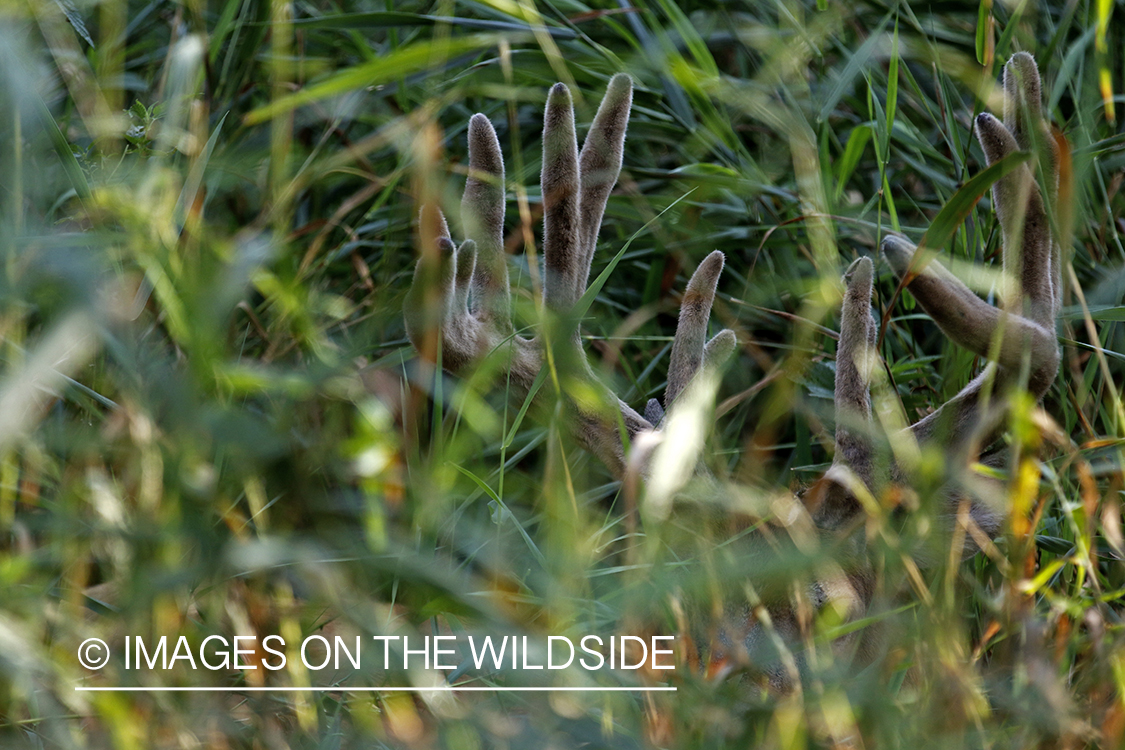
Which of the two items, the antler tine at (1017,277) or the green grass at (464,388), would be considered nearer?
the green grass at (464,388)

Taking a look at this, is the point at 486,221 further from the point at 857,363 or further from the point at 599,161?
the point at 857,363

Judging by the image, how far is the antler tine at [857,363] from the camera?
89 centimetres

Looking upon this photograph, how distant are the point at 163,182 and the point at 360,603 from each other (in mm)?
667

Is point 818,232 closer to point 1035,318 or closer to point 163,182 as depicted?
point 1035,318

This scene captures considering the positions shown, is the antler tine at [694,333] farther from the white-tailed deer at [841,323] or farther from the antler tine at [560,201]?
the antler tine at [560,201]

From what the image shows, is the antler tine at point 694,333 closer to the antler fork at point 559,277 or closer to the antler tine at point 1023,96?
the antler fork at point 559,277

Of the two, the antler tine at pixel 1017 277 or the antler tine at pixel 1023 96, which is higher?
the antler tine at pixel 1023 96

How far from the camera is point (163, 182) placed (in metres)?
1.15

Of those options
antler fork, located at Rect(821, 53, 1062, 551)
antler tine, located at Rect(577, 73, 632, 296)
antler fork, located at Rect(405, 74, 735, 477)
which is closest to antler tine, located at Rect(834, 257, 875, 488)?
antler fork, located at Rect(821, 53, 1062, 551)

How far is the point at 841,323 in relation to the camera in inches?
35.9

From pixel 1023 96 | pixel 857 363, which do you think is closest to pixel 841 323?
pixel 857 363

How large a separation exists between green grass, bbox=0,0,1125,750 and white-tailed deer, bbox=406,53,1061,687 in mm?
45

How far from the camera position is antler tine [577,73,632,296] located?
3.18ft

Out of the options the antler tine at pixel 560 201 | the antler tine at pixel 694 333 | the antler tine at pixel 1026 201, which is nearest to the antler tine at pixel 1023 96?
the antler tine at pixel 1026 201
